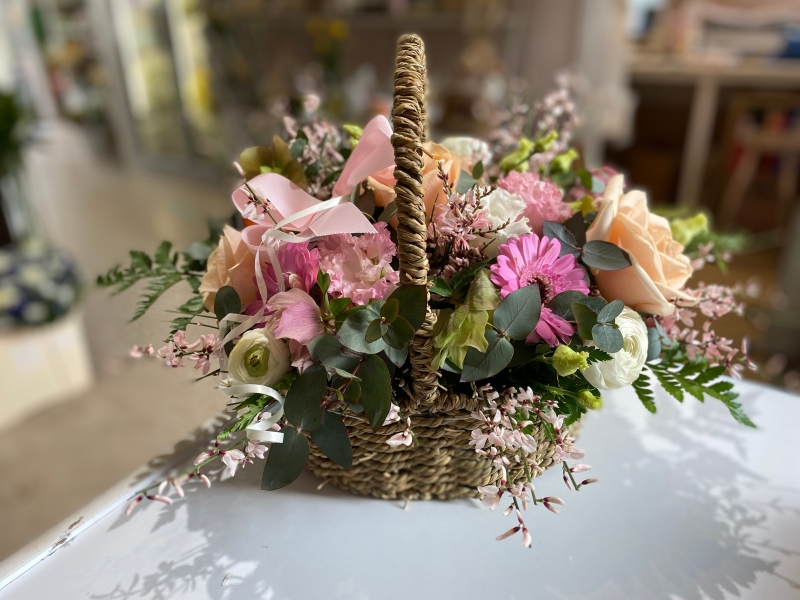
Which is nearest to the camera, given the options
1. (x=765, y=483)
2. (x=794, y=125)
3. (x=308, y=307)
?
(x=308, y=307)

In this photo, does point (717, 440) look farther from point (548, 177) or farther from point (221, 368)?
point (221, 368)

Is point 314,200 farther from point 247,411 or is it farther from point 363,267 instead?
point 247,411

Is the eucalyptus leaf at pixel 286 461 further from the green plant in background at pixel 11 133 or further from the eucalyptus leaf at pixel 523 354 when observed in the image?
the green plant in background at pixel 11 133

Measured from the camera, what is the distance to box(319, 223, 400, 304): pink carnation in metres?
0.50

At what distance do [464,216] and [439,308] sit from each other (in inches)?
3.7

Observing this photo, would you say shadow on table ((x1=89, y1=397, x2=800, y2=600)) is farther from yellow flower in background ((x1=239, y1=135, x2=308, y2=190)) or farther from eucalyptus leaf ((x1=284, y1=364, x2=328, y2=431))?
yellow flower in background ((x1=239, y1=135, x2=308, y2=190))

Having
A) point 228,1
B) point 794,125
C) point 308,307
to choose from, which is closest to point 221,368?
point 308,307

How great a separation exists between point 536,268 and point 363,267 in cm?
16

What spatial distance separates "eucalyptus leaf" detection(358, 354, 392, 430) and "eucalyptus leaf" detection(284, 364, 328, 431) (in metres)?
0.03

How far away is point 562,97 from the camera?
0.74 m

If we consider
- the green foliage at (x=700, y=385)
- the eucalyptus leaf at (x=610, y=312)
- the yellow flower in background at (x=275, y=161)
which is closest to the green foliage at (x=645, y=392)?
the green foliage at (x=700, y=385)

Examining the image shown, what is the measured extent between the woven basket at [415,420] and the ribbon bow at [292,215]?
62 millimetres

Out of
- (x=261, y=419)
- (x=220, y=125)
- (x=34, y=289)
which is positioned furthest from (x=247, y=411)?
(x=220, y=125)

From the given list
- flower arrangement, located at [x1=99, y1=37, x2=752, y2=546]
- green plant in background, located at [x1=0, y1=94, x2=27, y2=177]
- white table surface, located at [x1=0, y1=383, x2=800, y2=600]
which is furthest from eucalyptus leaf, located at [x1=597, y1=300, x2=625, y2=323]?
green plant in background, located at [x1=0, y1=94, x2=27, y2=177]
